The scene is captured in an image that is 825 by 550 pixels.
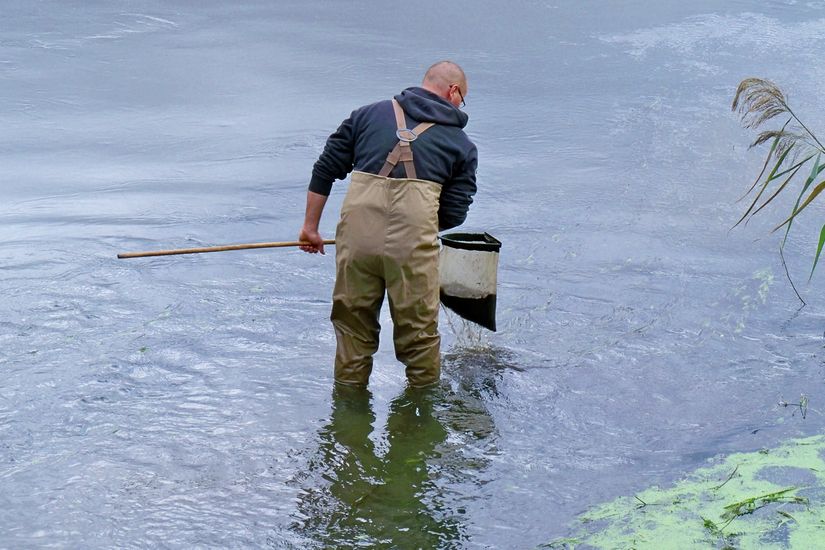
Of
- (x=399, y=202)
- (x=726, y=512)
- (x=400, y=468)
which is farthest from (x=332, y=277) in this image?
(x=726, y=512)

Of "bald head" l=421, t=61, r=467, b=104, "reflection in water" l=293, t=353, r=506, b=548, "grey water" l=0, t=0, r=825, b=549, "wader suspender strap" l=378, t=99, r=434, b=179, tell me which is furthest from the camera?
"bald head" l=421, t=61, r=467, b=104

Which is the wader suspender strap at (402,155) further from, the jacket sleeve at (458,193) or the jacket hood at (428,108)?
the jacket sleeve at (458,193)

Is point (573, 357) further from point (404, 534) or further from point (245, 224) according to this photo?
point (245, 224)

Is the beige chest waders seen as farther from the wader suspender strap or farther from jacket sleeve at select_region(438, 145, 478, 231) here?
jacket sleeve at select_region(438, 145, 478, 231)

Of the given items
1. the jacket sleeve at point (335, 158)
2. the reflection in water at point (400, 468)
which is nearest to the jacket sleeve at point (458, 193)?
the jacket sleeve at point (335, 158)

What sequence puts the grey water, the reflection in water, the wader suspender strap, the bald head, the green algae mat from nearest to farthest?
the green algae mat, the reflection in water, the grey water, the wader suspender strap, the bald head

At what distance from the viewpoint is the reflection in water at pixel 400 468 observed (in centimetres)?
349

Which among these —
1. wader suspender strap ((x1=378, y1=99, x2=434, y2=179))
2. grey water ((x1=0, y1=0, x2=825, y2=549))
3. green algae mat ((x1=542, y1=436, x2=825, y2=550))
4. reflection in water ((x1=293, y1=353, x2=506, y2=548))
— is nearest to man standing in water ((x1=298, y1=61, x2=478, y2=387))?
wader suspender strap ((x1=378, y1=99, x2=434, y2=179))

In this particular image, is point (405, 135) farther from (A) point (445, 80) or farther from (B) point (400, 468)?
(B) point (400, 468)

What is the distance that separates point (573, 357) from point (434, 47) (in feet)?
18.7

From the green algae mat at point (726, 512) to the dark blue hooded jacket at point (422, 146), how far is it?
1449mm

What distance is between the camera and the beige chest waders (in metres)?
4.21

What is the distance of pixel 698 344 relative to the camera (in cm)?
515

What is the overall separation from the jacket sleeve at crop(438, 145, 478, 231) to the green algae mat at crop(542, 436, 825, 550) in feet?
4.54
